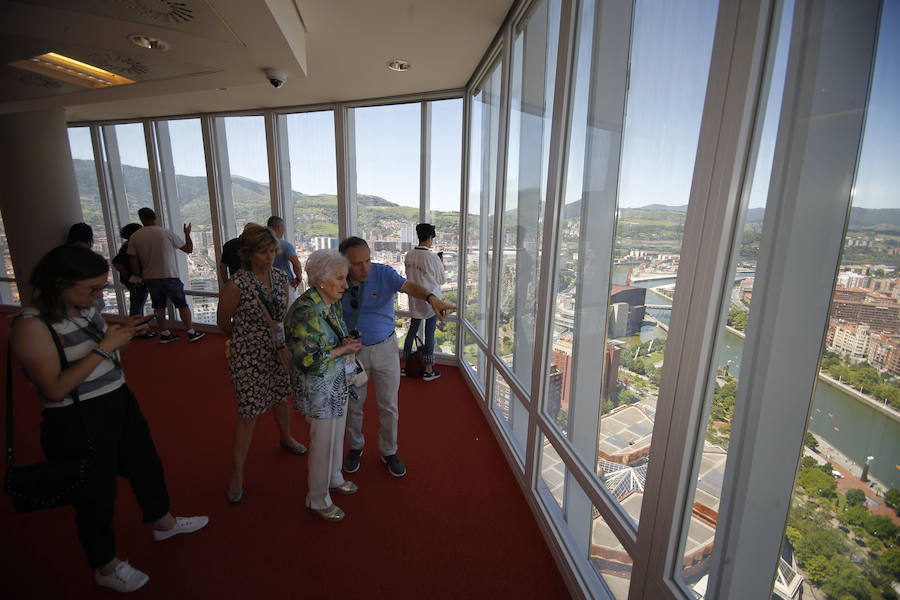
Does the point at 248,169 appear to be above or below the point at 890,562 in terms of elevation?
above

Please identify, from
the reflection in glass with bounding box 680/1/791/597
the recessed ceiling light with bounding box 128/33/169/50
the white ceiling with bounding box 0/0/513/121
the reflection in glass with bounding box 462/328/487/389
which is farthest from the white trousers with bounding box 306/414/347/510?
the recessed ceiling light with bounding box 128/33/169/50

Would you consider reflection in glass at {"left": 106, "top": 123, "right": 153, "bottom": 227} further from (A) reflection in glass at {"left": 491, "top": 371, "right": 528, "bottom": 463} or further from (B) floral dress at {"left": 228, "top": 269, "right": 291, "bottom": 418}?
(A) reflection in glass at {"left": 491, "top": 371, "right": 528, "bottom": 463}

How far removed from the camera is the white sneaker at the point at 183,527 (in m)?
2.08

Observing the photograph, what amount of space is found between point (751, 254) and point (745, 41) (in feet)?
1.86

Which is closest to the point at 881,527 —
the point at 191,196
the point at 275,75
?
the point at 275,75

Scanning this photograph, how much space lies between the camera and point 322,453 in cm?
209

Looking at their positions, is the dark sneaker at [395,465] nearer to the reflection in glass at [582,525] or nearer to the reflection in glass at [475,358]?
the reflection in glass at [582,525]

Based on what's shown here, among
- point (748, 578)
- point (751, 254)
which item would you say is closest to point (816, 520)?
point (748, 578)

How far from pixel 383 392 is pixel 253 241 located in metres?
1.30

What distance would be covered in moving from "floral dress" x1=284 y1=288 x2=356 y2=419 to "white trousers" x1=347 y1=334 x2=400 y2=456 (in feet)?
1.12

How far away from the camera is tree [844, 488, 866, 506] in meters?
0.77

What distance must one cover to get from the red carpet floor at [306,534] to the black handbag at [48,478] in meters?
0.72

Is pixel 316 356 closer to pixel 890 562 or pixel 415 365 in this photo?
pixel 890 562

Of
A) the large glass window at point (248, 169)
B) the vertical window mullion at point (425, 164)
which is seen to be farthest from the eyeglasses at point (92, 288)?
the large glass window at point (248, 169)
